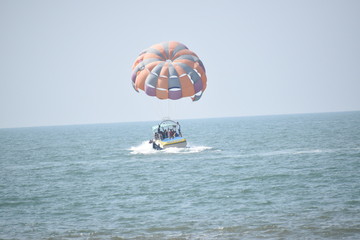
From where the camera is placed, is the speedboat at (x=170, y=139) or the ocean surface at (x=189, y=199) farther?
the speedboat at (x=170, y=139)

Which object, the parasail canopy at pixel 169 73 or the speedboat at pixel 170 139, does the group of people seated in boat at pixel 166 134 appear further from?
the parasail canopy at pixel 169 73

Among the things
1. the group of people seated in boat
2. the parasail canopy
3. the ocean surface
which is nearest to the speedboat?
the group of people seated in boat

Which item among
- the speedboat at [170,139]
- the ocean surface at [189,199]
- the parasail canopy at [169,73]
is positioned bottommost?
the ocean surface at [189,199]

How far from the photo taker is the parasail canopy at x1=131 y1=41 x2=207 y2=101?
4566 cm

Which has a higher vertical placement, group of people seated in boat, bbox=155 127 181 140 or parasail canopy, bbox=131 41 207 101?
parasail canopy, bbox=131 41 207 101

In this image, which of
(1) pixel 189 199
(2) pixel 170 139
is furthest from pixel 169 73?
(1) pixel 189 199

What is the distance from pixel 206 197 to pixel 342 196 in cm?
776

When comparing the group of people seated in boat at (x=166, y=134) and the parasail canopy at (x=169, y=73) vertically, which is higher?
the parasail canopy at (x=169, y=73)

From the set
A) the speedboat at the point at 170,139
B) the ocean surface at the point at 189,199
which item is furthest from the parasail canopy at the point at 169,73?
the ocean surface at the point at 189,199

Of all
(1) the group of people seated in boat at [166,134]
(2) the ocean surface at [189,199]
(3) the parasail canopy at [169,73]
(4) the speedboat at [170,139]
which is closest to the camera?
(2) the ocean surface at [189,199]

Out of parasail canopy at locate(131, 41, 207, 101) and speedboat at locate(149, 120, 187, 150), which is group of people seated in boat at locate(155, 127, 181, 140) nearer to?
speedboat at locate(149, 120, 187, 150)

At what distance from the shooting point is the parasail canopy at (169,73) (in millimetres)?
45656

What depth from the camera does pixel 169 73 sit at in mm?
45688

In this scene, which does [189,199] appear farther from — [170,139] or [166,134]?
[166,134]
